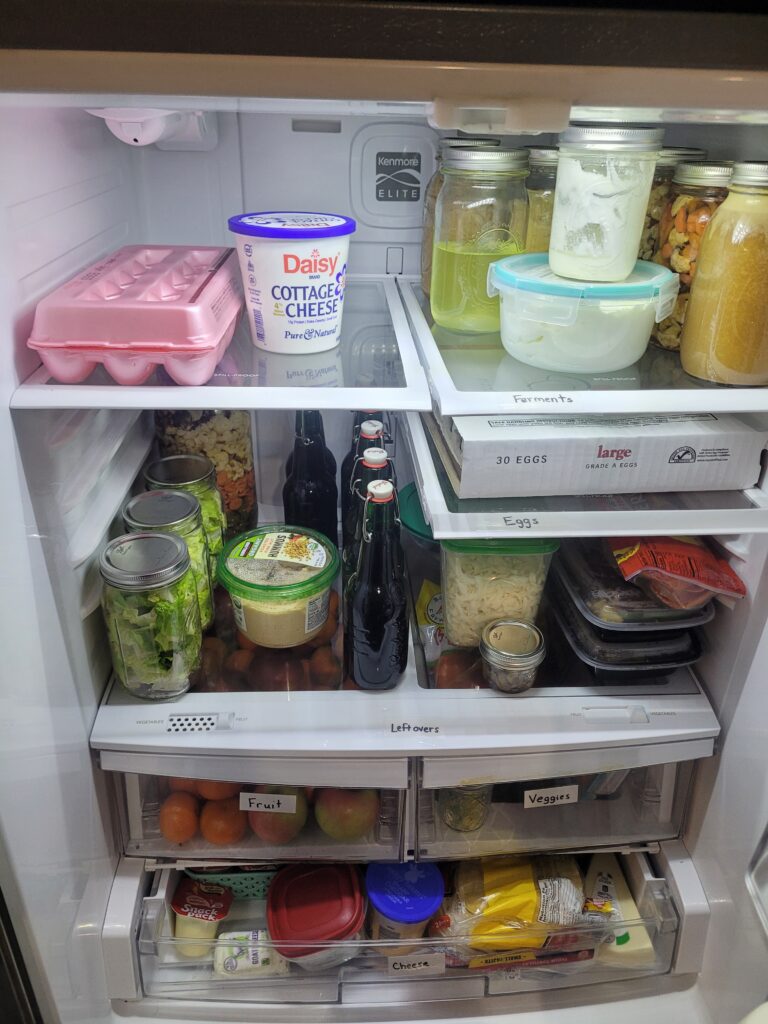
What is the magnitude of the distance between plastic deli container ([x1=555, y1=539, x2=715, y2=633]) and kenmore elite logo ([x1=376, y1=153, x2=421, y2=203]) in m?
0.63

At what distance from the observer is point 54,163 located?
0.88m

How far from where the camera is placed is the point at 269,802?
107 cm

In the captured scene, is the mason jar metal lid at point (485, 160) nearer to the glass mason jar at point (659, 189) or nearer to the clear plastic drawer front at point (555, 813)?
the glass mason jar at point (659, 189)

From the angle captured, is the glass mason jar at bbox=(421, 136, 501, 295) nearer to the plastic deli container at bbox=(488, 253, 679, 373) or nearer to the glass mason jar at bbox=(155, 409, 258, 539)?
the plastic deli container at bbox=(488, 253, 679, 373)

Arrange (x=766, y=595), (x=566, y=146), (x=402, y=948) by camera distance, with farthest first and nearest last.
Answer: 1. (x=402, y=948)
2. (x=766, y=595)
3. (x=566, y=146)

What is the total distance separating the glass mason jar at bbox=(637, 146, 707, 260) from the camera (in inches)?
38.5

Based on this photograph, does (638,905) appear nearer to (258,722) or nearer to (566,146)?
(258,722)

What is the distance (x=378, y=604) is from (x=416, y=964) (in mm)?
527

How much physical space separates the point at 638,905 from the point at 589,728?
0.34 m

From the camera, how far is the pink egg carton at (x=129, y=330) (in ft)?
2.55

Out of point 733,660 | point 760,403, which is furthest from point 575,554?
point 760,403

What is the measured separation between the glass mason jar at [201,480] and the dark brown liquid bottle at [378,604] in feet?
0.77

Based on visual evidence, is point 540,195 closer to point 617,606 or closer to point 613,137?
point 613,137

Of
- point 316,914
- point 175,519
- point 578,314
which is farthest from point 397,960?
point 578,314
